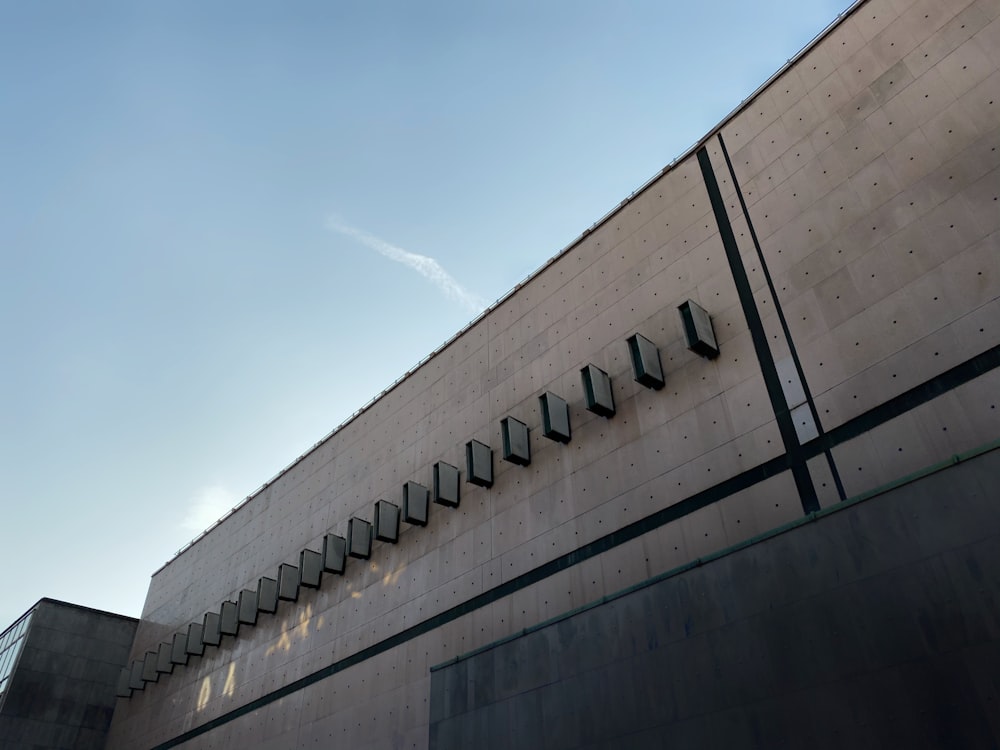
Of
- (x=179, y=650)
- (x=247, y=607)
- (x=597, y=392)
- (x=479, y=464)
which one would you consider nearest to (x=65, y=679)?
(x=179, y=650)

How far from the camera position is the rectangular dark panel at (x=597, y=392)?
21938mm

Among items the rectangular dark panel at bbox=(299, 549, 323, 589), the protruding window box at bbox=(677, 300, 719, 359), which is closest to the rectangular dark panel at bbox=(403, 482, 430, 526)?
the rectangular dark panel at bbox=(299, 549, 323, 589)

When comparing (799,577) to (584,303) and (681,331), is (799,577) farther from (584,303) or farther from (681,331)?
(584,303)

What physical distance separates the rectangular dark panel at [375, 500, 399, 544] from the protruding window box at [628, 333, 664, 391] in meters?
12.2

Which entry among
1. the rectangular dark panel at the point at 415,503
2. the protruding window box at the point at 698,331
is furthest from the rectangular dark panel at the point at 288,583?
the protruding window box at the point at 698,331

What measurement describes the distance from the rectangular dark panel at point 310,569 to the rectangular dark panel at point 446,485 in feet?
26.5

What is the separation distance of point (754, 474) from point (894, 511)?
5.83 m

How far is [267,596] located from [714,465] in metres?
22.7

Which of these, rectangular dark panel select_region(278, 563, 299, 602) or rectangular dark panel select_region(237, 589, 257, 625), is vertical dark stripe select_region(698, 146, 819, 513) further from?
rectangular dark panel select_region(237, 589, 257, 625)

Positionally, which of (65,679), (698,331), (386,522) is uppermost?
(698,331)

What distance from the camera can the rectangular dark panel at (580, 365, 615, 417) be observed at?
2194 cm

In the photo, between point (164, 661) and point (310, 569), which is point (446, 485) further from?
point (164, 661)

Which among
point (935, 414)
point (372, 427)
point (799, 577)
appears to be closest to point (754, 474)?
point (935, 414)

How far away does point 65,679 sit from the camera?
4212 centimetres
